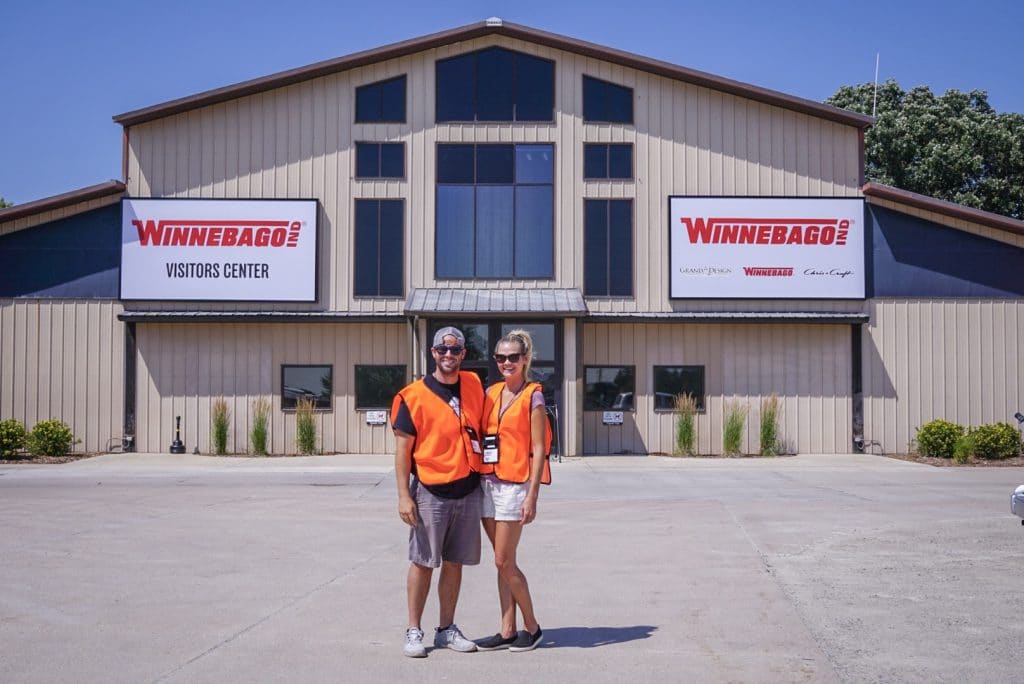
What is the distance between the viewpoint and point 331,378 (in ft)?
78.9

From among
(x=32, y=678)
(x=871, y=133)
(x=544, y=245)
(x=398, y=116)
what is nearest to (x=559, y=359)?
(x=544, y=245)

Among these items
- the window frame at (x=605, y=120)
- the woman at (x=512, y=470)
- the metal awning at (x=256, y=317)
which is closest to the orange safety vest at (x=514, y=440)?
the woman at (x=512, y=470)

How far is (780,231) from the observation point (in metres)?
23.9

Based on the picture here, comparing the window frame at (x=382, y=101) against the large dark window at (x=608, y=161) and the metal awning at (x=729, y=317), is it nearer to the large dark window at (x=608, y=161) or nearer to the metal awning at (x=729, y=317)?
the large dark window at (x=608, y=161)

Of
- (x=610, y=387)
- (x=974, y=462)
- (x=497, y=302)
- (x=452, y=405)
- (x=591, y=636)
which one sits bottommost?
(x=974, y=462)

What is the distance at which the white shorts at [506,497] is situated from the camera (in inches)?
255

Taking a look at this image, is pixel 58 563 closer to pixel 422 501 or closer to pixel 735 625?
pixel 422 501

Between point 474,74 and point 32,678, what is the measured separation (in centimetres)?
1997

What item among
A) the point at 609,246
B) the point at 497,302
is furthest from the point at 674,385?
the point at 497,302

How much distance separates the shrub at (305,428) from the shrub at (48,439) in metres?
4.82

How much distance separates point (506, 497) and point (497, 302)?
16580 millimetres

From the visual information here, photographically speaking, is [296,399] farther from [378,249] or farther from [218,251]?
[378,249]

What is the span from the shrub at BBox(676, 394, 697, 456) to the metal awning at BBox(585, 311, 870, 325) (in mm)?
1811

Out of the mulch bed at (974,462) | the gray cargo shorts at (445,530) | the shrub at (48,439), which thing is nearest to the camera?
the gray cargo shorts at (445,530)
